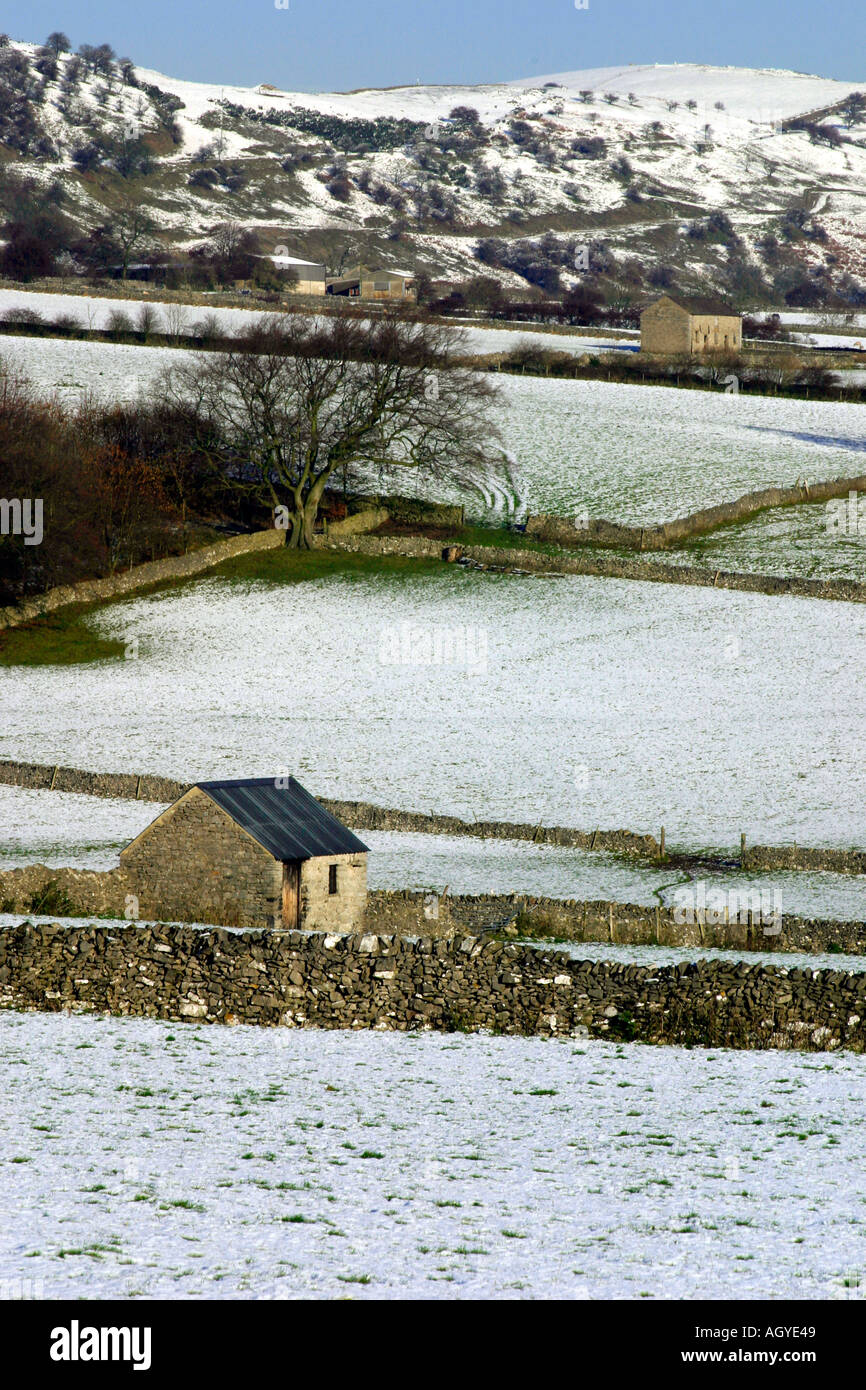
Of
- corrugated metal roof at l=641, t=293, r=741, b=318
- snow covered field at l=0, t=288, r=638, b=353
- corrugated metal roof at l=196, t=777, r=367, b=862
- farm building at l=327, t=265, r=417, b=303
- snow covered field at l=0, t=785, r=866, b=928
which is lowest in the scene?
snow covered field at l=0, t=785, r=866, b=928

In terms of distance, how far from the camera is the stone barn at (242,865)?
25.2 metres

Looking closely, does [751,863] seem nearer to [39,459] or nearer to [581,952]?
[581,952]

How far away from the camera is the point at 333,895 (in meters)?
26.3

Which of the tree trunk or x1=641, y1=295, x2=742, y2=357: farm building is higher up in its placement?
x1=641, y1=295, x2=742, y2=357: farm building

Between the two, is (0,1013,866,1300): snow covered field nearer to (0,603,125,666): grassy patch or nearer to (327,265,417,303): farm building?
(0,603,125,666): grassy patch

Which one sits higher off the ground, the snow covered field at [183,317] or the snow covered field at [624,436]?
the snow covered field at [183,317]

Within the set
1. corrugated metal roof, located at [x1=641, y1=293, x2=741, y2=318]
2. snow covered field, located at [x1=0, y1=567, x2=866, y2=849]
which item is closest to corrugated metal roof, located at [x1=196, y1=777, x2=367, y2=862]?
snow covered field, located at [x1=0, y1=567, x2=866, y2=849]

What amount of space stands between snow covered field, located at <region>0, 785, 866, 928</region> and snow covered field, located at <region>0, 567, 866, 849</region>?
2860 mm

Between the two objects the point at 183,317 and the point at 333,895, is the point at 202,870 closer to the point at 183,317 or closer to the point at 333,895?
the point at 333,895

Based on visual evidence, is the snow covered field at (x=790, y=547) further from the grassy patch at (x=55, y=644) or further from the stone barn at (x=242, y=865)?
the stone barn at (x=242, y=865)

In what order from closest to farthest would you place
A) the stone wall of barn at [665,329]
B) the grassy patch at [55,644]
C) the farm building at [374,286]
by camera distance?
the grassy patch at [55,644] → the stone wall of barn at [665,329] → the farm building at [374,286]

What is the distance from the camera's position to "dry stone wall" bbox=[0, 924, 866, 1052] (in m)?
19.2

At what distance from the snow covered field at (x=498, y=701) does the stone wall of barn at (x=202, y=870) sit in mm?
13229

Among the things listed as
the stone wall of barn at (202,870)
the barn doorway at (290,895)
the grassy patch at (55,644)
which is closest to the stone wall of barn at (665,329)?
the grassy patch at (55,644)
